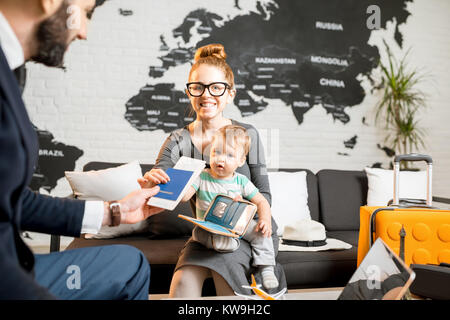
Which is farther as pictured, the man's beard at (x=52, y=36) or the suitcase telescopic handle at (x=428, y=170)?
the suitcase telescopic handle at (x=428, y=170)

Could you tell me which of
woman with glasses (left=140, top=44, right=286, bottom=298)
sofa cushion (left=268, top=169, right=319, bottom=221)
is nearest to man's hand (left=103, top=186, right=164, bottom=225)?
woman with glasses (left=140, top=44, right=286, bottom=298)

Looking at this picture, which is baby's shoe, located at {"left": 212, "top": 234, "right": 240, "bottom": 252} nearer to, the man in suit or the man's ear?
the man in suit

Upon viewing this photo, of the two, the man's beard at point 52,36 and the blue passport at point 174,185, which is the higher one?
the man's beard at point 52,36

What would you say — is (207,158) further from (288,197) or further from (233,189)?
(288,197)

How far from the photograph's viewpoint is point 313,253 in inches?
73.6

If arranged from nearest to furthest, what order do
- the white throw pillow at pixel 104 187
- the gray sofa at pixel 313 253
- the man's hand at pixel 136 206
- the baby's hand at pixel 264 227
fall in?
the man's hand at pixel 136 206
the baby's hand at pixel 264 227
the gray sofa at pixel 313 253
the white throw pillow at pixel 104 187

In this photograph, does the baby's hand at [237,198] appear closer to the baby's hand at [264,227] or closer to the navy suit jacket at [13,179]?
the baby's hand at [264,227]

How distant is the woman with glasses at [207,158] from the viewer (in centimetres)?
137

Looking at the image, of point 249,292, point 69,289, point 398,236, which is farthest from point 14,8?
point 398,236

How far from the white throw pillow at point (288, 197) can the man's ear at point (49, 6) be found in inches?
73.0

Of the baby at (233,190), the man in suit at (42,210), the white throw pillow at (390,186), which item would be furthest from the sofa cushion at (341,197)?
the man in suit at (42,210)

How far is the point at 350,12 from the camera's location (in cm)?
336

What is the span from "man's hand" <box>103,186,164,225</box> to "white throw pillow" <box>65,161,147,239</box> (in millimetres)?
882

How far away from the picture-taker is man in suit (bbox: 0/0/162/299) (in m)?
0.56
